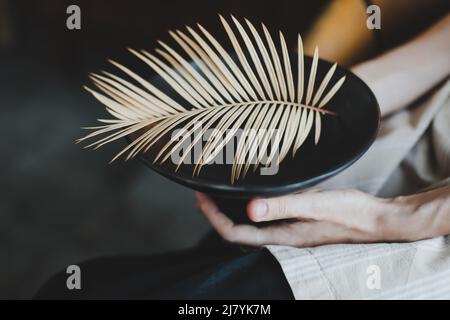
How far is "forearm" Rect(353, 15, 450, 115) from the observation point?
0.65m

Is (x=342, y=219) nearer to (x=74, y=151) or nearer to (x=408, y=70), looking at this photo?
(x=408, y=70)

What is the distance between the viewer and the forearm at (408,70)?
2.13 ft

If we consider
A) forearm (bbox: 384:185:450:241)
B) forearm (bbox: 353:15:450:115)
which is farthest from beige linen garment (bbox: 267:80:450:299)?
forearm (bbox: 353:15:450:115)

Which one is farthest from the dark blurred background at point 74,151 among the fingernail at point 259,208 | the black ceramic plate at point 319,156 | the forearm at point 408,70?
the fingernail at point 259,208

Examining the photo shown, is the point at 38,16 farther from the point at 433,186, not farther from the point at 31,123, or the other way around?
the point at 433,186

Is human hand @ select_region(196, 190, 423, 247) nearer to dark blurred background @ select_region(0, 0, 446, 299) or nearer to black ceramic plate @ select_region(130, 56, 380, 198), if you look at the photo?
black ceramic plate @ select_region(130, 56, 380, 198)

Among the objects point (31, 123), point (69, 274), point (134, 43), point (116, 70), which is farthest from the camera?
point (134, 43)

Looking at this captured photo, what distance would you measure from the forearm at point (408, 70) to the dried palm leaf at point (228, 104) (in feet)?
0.43

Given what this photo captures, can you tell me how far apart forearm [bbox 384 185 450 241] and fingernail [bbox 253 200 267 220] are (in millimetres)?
145

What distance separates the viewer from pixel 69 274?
0.61 m

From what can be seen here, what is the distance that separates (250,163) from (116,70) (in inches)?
51.3

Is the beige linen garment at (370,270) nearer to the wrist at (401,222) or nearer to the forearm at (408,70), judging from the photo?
the wrist at (401,222)

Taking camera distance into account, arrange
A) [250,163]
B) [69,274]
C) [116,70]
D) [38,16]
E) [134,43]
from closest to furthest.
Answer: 1. [250,163]
2. [69,274]
3. [116,70]
4. [134,43]
5. [38,16]

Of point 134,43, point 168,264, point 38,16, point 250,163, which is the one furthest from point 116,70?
point 250,163
